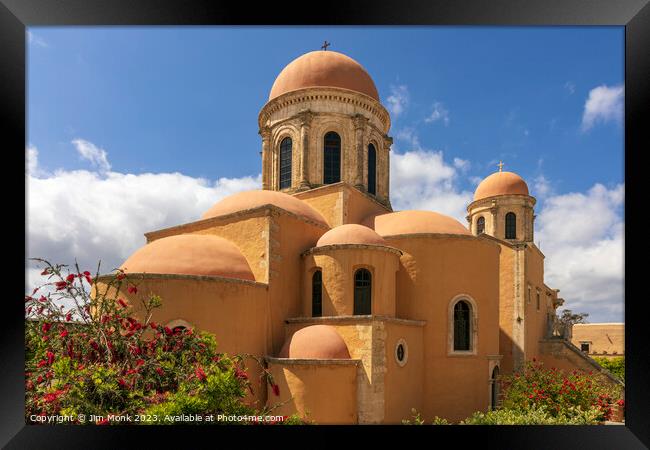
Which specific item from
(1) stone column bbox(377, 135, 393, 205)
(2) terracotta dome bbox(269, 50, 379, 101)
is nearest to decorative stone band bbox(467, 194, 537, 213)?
(1) stone column bbox(377, 135, 393, 205)

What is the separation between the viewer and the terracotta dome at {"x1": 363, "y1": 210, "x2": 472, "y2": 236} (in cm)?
1441

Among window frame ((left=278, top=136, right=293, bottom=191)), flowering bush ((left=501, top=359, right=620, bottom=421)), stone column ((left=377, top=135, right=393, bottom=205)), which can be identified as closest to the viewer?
flowering bush ((left=501, top=359, right=620, bottom=421))

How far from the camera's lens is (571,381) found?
962cm

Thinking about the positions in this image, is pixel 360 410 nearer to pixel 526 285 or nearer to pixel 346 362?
pixel 346 362

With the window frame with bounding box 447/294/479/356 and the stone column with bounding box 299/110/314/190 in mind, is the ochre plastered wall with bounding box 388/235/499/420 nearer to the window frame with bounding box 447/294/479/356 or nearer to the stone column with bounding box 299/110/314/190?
the window frame with bounding box 447/294/479/356

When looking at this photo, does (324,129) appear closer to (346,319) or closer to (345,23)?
(346,319)

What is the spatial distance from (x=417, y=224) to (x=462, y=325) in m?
3.39

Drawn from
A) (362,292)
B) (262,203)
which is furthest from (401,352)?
(262,203)

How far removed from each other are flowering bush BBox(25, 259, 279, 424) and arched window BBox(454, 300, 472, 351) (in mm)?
9659

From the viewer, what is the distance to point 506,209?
25.7m

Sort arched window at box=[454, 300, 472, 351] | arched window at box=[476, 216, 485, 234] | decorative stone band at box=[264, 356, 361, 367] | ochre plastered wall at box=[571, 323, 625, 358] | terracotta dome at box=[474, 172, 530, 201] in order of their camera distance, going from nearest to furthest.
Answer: decorative stone band at box=[264, 356, 361, 367]
arched window at box=[454, 300, 472, 351]
terracotta dome at box=[474, 172, 530, 201]
arched window at box=[476, 216, 485, 234]
ochre plastered wall at box=[571, 323, 625, 358]

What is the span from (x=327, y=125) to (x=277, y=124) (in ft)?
7.37

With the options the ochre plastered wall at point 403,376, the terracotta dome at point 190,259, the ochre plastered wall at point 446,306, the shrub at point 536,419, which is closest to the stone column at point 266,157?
the terracotta dome at point 190,259

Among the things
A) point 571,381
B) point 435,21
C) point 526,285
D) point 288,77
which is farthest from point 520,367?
point 435,21
